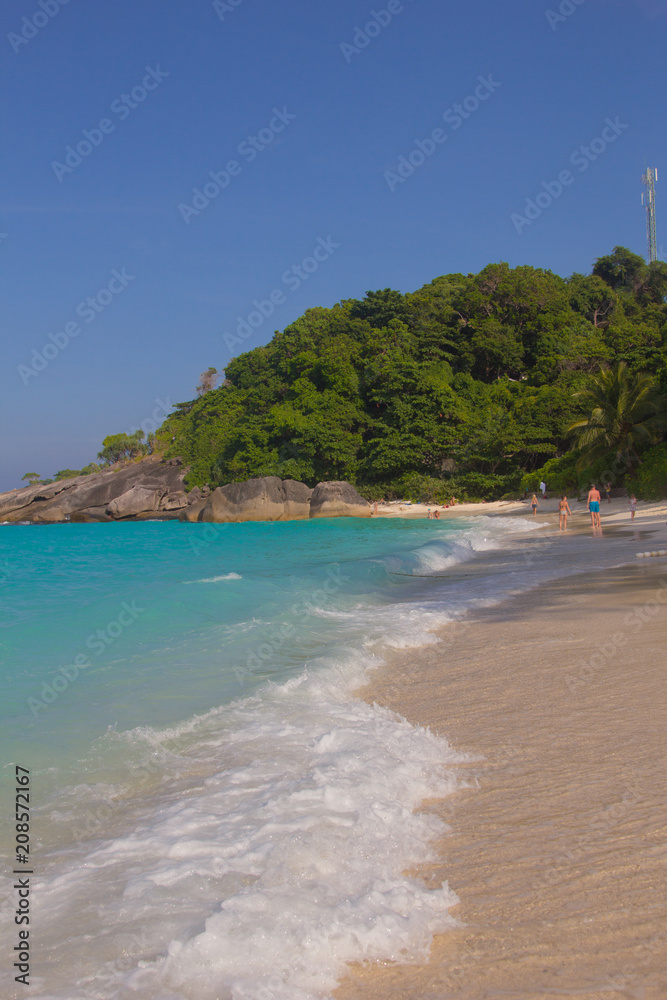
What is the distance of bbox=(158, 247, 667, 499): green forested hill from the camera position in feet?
129

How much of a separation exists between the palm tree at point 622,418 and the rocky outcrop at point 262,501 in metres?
21.3

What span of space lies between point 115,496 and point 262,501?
21297mm

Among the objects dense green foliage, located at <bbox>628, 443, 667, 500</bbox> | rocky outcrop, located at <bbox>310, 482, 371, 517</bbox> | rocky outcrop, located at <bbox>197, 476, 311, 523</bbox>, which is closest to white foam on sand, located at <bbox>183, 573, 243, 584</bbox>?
dense green foliage, located at <bbox>628, 443, 667, 500</bbox>

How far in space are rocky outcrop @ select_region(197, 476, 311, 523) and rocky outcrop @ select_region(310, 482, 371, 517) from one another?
1.64m

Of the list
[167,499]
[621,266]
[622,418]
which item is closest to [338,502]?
[622,418]

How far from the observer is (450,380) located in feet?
149

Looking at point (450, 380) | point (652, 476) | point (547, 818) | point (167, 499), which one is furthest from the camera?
point (167, 499)

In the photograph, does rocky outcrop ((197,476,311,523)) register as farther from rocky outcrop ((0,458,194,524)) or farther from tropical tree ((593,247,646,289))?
tropical tree ((593,247,646,289))

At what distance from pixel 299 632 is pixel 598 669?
4.23 metres

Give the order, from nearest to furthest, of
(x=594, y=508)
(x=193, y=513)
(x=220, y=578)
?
(x=220, y=578) < (x=594, y=508) < (x=193, y=513)

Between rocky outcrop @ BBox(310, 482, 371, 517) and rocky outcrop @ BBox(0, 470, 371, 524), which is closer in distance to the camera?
rocky outcrop @ BBox(310, 482, 371, 517)

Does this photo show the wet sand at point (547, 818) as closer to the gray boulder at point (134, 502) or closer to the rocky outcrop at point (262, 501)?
the rocky outcrop at point (262, 501)

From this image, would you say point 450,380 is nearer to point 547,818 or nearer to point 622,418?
point 622,418

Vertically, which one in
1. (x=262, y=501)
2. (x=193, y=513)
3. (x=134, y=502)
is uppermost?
(x=134, y=502)
